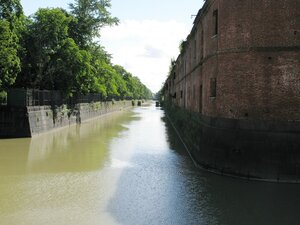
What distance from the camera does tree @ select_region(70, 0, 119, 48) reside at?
43000 mm

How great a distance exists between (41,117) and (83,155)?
11849 millimetres

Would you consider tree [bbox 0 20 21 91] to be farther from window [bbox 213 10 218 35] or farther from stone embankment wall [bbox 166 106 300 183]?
stone embankment wall [bbox 166 106 300 183]

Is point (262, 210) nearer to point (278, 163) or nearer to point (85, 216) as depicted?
Result: point (278, 163)

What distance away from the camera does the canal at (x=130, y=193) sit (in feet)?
37.1

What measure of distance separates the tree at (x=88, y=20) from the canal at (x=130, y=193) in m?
23.1

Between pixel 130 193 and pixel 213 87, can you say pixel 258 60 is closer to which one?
pixel 213 87

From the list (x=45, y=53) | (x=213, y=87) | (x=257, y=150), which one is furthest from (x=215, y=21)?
(x=45, y=53)

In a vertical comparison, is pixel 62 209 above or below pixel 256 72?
below

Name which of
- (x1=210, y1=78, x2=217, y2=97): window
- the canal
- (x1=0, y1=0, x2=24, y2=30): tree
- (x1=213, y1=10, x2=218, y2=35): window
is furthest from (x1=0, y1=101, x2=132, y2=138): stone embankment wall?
(x1=213, y1=10, x2=218, y2=35): window

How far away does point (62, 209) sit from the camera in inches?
471

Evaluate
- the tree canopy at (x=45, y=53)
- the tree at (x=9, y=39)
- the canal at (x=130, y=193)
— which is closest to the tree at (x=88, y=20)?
the tree canopy at (x=45, y=53)

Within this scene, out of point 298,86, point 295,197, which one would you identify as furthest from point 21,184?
point 298,86

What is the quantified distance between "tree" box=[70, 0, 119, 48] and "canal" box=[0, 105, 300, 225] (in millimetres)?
23087

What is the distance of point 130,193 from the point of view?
548 inches
